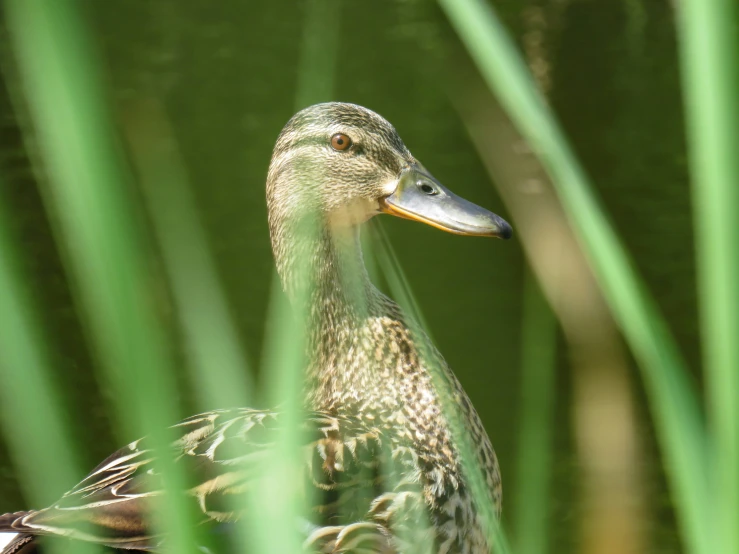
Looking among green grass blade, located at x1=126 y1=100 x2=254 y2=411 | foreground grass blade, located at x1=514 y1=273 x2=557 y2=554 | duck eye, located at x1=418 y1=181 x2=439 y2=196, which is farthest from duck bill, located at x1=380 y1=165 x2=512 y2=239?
green grass blade, located at x1=126 y1=100 x2=254 y2=411

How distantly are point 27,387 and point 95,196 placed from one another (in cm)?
17

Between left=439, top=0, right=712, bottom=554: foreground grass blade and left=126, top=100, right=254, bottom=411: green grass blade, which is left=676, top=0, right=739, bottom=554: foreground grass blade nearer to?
left=439, top=0, right=712, bottom=554: foreground grass blade

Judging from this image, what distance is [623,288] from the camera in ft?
3.28

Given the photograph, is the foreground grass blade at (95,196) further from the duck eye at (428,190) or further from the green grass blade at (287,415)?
the duck eye at (428,190)

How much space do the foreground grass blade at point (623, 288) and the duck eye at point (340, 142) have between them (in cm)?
234

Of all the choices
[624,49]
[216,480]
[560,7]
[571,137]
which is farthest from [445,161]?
[216,480]

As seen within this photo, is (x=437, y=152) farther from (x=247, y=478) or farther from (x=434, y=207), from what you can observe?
(x=247, y=478)

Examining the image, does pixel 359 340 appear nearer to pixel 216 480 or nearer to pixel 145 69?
pixel 216 480

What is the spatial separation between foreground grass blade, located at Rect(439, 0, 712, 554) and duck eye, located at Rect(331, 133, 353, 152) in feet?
7.67

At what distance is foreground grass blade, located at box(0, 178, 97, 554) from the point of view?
79cm

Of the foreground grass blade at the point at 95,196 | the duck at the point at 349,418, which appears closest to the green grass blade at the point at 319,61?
the foreground grass blade at the point at 95,196

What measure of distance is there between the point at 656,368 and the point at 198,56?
1180cm

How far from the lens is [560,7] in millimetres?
12883

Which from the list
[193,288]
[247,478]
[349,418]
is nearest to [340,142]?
[349,418]
